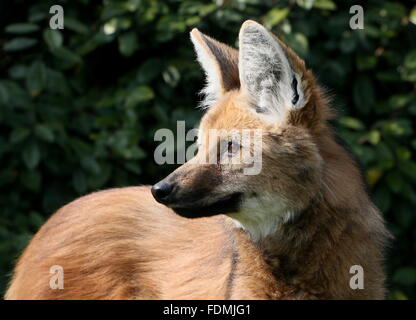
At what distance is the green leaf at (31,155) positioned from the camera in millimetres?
4786

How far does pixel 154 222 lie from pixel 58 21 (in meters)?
2.09

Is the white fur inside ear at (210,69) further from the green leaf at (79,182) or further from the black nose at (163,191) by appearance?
the green leaf at (79,182)

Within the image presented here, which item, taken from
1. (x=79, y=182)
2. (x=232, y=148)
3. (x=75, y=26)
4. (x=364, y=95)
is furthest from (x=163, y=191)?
(x=364, y=95)

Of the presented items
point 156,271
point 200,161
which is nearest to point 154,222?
point 156,271

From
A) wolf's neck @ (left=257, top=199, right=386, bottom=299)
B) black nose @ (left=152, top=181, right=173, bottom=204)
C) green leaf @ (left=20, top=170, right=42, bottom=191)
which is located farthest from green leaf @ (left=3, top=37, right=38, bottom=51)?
wolf's neck @ (left=257, top=199, right=386, bottom=299)

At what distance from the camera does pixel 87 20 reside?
211 inches

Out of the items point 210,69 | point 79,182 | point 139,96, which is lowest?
point 79,182

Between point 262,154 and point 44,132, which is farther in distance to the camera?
point 44,132

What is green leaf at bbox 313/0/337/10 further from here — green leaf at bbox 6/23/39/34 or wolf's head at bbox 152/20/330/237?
wolf's head at bbox 152/20/330/237

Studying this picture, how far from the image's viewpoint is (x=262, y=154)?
9.14 ft

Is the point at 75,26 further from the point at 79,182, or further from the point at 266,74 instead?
the point at 266,74

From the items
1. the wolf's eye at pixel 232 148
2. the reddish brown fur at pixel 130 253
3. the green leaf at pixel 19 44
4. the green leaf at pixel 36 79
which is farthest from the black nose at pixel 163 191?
the green leaf at pixel 19 44

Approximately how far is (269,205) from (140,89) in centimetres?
240

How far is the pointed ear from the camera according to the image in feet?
10.3
